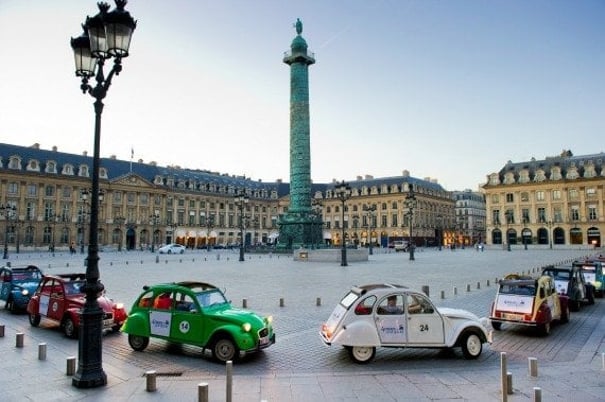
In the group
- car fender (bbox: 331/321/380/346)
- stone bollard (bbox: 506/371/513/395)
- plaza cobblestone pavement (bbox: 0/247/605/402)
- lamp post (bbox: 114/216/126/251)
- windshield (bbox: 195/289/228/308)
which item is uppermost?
lamp post (bbox: 114/216/126/251)

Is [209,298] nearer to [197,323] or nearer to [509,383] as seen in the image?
[197,323]

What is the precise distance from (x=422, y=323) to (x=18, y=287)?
13.0 metres

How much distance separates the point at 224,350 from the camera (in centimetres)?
887

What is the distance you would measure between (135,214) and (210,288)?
80479 mm

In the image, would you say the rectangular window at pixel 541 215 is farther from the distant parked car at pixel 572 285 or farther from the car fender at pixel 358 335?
the car fender at pixel 358 335

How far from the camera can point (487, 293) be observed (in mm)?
18375

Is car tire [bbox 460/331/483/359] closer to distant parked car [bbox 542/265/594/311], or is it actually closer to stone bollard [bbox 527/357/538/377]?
stone bollard [bbox 527/357/538/377]

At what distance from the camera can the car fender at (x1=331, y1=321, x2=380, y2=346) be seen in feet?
28.9

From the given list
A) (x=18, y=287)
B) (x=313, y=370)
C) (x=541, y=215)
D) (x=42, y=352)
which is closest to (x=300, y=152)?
(x=18, y=287)

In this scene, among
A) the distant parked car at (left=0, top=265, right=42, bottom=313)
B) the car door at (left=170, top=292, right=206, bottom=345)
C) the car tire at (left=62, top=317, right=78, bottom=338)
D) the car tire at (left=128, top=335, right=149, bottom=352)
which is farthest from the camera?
the distant parked car at (left=0, top=265, right=42, bottom=313)

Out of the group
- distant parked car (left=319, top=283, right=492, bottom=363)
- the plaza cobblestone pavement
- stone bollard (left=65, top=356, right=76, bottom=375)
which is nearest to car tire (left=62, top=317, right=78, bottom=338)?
the plaza cobblestone pavement

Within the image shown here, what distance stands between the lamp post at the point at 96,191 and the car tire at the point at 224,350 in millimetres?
2127

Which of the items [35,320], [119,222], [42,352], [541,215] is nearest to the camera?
[42,352]

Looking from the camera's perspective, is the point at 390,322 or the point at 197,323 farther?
the point at 197,323
